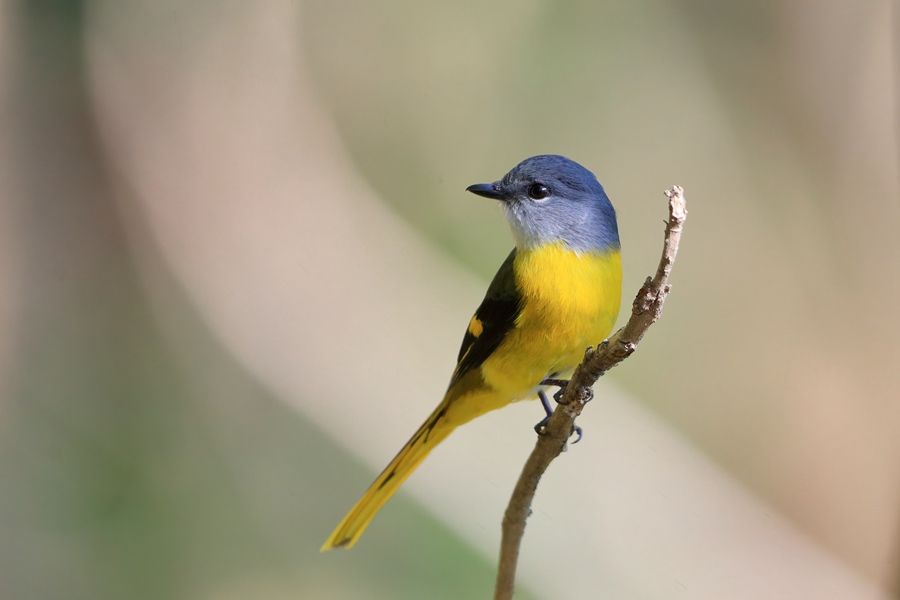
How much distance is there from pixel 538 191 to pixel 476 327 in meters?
0.43

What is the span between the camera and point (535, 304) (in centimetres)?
266

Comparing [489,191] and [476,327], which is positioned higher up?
[489,191]

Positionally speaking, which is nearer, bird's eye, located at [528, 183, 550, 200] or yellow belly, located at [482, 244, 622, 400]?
yellow belly, located at [482, 244, 622, 400]

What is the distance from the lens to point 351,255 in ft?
14.3

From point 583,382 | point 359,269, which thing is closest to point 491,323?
point 583,382

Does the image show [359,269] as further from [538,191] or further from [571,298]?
[571,298]

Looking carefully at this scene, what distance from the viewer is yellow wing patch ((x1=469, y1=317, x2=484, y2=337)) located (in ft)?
9.26

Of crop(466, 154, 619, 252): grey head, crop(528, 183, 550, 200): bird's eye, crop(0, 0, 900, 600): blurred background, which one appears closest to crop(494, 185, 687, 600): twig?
crop(466, 154, 619, 252): grey head

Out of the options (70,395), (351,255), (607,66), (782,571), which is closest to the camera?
(782,571)

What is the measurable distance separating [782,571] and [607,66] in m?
2.59

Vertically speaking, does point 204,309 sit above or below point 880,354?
below

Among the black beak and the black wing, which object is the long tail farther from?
the black beak

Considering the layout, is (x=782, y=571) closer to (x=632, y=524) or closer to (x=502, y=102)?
(x=632, y=524)

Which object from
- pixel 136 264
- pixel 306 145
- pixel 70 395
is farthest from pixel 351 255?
pixel 70 395
